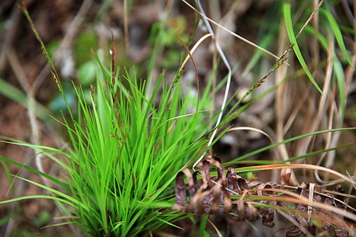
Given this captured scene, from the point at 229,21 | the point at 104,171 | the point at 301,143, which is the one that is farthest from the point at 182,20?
the point at 104,171

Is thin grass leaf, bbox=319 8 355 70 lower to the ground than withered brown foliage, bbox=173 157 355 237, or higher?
higher

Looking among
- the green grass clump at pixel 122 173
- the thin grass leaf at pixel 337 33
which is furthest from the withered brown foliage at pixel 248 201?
the thin grass leaf at pixel 337 33

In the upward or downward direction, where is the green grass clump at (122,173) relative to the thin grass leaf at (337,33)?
downward

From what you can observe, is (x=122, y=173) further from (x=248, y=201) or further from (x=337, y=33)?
(x=337, y=33)

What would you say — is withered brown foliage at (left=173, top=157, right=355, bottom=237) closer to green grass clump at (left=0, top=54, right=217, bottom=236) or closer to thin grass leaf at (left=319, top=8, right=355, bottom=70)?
green grass clump at (left=0, top=54, right=217, bottom=236)

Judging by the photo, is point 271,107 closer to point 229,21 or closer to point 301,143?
point 301,143

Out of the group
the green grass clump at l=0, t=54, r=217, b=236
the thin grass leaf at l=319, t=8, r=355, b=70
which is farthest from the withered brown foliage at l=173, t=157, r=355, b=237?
the thin grass leaf at l=319, t=8, r=355, b=70

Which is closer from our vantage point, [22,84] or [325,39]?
[325,39]

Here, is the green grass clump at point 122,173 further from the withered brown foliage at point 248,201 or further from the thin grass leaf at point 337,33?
the thin grass leaf at point 337,33
